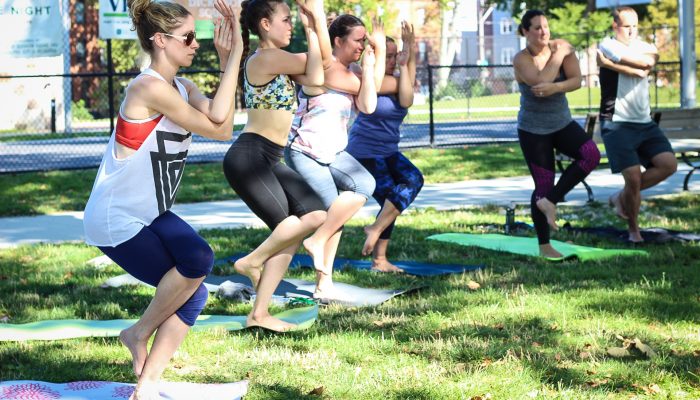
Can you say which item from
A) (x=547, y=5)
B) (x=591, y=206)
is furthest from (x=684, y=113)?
(x=547, y=5)

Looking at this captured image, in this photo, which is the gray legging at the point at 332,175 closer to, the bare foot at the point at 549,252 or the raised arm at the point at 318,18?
the raised arm at the point at 318,18

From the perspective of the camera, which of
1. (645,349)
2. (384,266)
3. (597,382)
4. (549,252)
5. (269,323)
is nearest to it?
(597,382)

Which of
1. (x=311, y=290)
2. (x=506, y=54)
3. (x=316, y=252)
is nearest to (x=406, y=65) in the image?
(x=316, y=252)

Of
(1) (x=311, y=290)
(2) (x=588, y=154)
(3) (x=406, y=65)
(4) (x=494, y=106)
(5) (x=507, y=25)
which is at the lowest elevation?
(4) (x=494, y=106)

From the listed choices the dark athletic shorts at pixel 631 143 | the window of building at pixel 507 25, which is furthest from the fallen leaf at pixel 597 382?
the window of building at pixel 507 25

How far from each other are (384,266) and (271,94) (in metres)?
2.52

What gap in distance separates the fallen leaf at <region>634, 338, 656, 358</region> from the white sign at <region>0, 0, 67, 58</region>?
1490 centimetres

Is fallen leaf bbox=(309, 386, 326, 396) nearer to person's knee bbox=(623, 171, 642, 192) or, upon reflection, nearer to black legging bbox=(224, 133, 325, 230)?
black legging bbox=(224, 133, 325, 230)

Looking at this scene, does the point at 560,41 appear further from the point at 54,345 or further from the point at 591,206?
the point at 54,345

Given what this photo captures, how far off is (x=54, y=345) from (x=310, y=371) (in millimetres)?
1645

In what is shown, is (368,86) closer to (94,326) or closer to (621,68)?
(94,326)

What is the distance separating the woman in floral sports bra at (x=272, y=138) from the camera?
21.3 ft

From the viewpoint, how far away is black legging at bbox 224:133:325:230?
6500 millimetres

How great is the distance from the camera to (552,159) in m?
8.91
